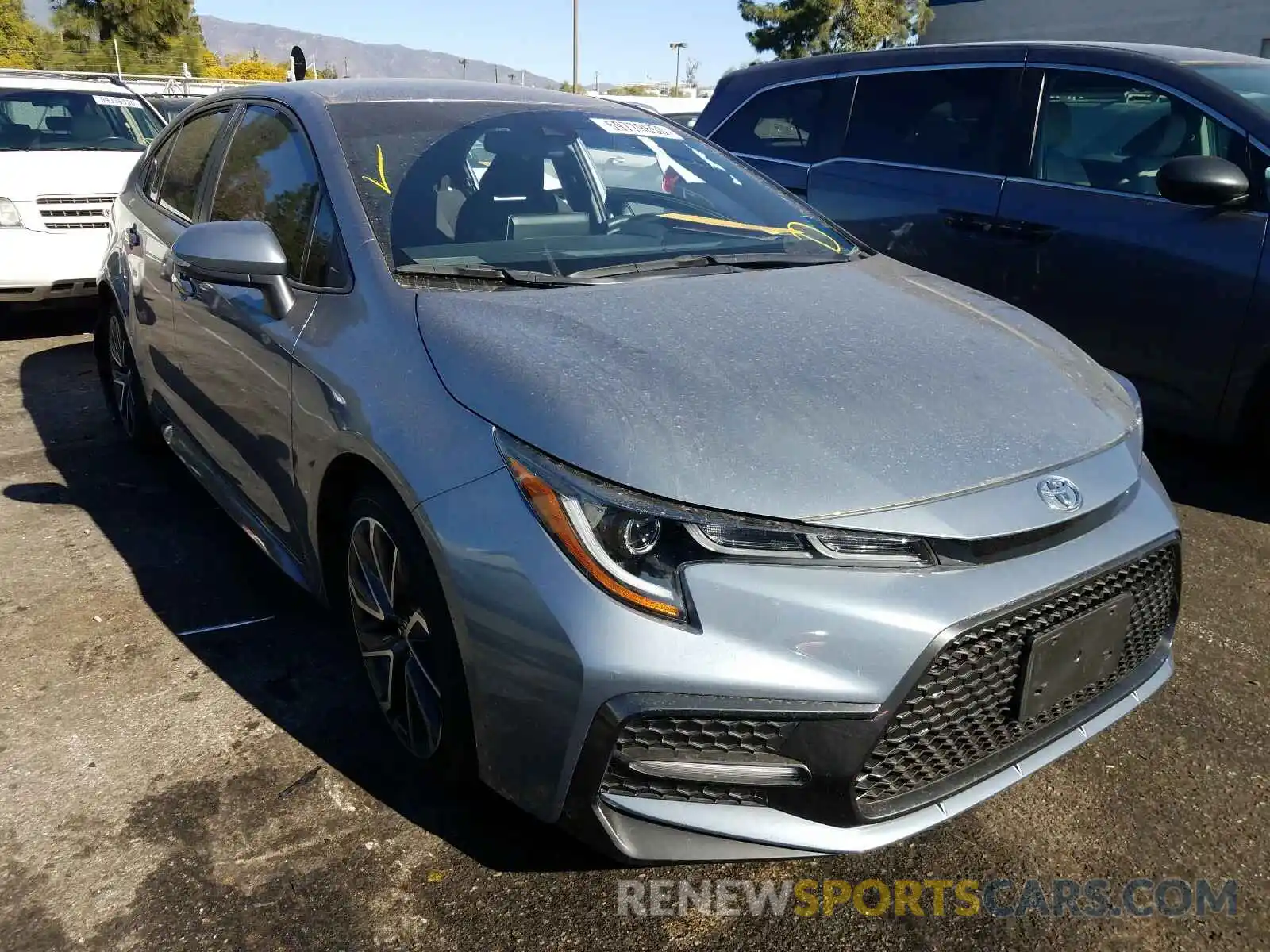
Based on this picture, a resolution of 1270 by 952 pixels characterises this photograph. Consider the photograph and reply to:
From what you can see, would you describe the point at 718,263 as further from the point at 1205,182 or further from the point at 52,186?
the point at 52,186

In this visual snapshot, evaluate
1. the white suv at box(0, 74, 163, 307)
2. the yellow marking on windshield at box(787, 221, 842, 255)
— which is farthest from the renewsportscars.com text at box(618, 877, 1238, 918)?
the white suv at box(0, 74, 163, 307)

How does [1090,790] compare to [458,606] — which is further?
[1090,790]

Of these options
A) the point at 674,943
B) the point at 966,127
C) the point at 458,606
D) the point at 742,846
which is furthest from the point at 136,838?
the point at 966,127

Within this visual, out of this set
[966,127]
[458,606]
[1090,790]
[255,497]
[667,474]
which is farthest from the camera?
[966,127]

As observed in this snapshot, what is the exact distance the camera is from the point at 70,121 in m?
7.23

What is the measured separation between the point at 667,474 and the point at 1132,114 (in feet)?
10.9

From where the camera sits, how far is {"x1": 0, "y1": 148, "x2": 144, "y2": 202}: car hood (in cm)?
626

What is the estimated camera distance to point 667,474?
1735 millimetres

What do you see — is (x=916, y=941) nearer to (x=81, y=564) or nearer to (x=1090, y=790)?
(x=1090, y=790)

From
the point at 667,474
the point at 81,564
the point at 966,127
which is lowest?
the point at 81,564

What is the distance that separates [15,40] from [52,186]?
1539 inches

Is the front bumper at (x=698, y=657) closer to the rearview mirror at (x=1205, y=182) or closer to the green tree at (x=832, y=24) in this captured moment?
the rearview mirror at (x=1205, y=182)

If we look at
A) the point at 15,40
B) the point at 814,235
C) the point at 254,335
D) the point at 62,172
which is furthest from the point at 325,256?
the point at 15,40

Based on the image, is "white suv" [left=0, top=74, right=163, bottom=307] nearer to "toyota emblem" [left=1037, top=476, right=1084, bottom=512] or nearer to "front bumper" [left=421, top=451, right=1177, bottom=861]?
"front bumper" [left=421, top=451, right=1177, bottom=861]
